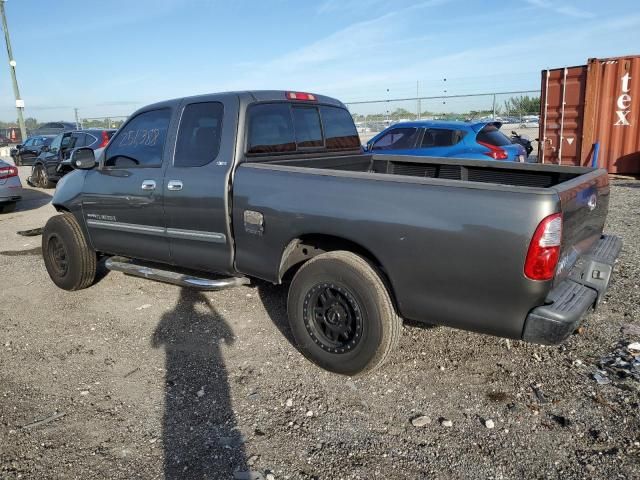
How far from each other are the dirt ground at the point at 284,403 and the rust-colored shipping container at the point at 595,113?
852cm

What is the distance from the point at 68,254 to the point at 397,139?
6.43 meters

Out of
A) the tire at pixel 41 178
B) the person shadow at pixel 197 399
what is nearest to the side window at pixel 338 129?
the person shadow at pixel 197 399

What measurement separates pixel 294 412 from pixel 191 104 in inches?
104

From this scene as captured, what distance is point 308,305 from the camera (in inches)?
140

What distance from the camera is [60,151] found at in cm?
1455

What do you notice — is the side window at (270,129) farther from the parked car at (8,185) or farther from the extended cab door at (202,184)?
the parked car at (8,185)

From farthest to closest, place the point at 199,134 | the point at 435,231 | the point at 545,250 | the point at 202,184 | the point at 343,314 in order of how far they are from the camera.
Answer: the point at 199,134 → the point at 202,184 → the point at 343,314 → the point at 435,231 → the point at 545,250

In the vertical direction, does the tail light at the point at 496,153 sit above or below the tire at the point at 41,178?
above

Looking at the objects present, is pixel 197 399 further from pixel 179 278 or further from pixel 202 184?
pixel 202 184

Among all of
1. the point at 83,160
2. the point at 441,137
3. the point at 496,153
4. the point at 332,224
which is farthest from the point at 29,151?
the point at 332,224

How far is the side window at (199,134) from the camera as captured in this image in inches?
158

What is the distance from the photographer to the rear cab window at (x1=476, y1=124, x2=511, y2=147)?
9.03m

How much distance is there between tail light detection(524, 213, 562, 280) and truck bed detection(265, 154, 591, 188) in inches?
60.5

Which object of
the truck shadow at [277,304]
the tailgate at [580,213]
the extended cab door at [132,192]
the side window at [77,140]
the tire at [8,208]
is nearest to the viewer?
the tailgate at [580,213]
